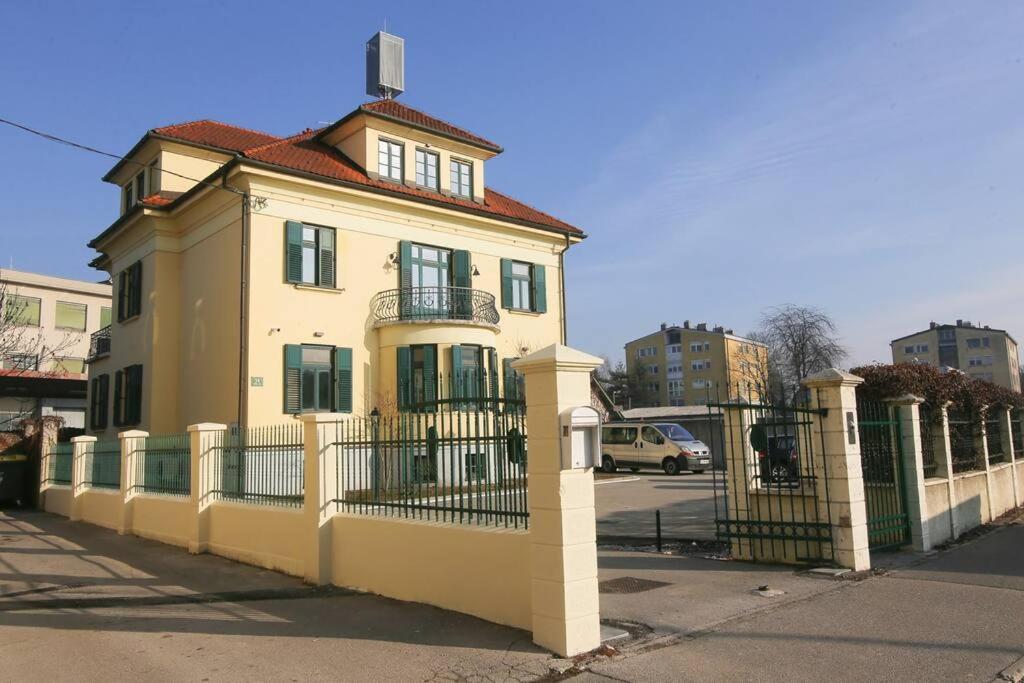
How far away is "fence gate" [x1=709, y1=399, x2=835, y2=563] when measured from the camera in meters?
9.68

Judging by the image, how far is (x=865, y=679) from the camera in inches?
215

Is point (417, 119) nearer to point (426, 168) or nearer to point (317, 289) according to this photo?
point (426, 168)

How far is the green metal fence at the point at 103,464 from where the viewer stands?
653 inches

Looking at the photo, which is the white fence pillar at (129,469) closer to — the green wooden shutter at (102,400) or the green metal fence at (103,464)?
the green metal fence at (103,464)

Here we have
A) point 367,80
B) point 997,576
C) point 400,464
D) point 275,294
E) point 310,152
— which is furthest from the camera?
point 367,80

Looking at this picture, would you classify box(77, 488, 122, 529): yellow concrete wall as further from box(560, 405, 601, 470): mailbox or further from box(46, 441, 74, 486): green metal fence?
box(560, 405, 601, 470): mailbox

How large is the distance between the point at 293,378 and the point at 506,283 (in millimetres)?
8026

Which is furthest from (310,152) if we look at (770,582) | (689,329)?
(689,329)

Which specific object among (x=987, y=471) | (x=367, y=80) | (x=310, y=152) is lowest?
(x=987, y=471)

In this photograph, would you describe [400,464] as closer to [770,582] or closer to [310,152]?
[770,582]

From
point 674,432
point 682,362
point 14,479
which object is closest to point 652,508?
point 674,432

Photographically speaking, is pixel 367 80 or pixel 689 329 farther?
pixel 689 329

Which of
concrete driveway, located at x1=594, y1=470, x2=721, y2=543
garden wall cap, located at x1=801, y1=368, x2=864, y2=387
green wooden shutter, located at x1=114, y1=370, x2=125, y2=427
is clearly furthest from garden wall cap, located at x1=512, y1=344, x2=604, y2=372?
green wooden shutter, located at x1=114, y1=370, x2=125, y2=427

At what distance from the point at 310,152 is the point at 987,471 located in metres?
19.0
